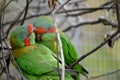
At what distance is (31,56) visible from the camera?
4.08ft

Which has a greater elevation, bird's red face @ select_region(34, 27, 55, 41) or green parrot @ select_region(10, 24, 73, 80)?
bird's red face @ select_region(34, 27, 55, 41)

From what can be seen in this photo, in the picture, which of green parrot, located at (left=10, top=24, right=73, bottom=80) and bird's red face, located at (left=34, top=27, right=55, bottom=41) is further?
bird's red face, located at (left=34, top=27, right=55, bottom=41)

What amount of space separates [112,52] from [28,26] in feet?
7.57

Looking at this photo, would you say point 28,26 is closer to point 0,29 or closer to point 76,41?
point 0,29

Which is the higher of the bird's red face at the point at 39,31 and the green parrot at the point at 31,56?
the bird's red face at the point at 39,31

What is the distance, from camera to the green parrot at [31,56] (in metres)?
1.19

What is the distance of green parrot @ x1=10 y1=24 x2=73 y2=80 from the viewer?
119 cm

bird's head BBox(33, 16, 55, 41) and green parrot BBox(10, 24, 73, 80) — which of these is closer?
green parrot BBox(10, 24, 73, 80)

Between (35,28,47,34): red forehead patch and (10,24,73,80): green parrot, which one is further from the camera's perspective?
(35,28,47,34): red forehead patch

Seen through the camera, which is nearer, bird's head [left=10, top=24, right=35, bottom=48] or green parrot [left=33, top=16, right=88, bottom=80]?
bird's head [left=10, top=24, right=35, bottom=48]

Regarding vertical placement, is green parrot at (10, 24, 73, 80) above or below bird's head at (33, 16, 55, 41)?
below

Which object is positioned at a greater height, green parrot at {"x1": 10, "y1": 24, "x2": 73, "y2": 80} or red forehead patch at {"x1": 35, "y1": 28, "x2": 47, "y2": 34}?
red forehead patch at {"x1": 35, "y1": 28, "x2": 47, "y2": 34}

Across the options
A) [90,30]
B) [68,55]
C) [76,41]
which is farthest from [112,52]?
[68,55]

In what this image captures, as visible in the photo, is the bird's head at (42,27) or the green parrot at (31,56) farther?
the bird's head at (42,27)
